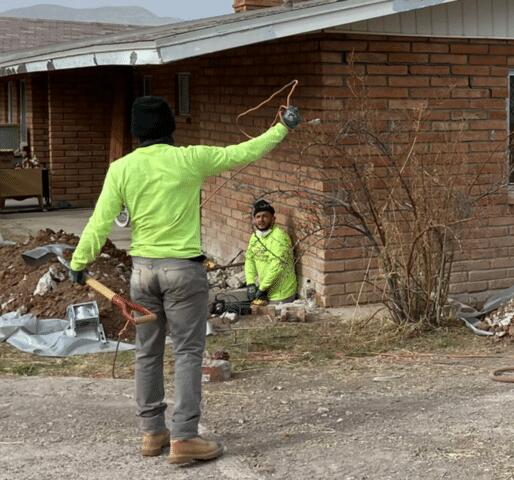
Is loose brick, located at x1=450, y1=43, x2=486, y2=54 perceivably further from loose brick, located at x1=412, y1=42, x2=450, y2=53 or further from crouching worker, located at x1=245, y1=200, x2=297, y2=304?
crouching worker, located at x1=245, y1=200, x2=297, y2=304

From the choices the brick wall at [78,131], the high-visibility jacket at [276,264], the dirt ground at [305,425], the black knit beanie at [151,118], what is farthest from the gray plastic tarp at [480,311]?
the brick wall at [78,131]

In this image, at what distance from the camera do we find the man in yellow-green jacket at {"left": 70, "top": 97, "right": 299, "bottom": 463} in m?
4.89

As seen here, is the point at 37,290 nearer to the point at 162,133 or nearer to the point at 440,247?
the point at 440,247

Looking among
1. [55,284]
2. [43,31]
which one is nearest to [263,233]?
[55,284]

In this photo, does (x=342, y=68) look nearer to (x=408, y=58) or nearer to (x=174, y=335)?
(x=408, y=58)

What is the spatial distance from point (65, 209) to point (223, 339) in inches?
405

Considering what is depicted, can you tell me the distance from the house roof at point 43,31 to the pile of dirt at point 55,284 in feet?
43.3

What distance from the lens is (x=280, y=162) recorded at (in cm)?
950

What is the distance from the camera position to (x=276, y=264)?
9109 millimetres

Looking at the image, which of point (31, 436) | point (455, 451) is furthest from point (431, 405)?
point (31, 436)

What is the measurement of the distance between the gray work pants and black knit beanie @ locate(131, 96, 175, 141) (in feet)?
2.10

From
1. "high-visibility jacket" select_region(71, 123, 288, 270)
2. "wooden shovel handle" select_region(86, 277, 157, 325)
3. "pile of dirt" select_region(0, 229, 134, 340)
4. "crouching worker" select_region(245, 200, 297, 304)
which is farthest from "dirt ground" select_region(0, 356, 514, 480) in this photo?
"crouching worker" select_region(245, 200, 297, 304)

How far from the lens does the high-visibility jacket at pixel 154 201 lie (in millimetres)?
4910

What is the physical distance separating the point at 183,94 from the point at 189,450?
9557mm
